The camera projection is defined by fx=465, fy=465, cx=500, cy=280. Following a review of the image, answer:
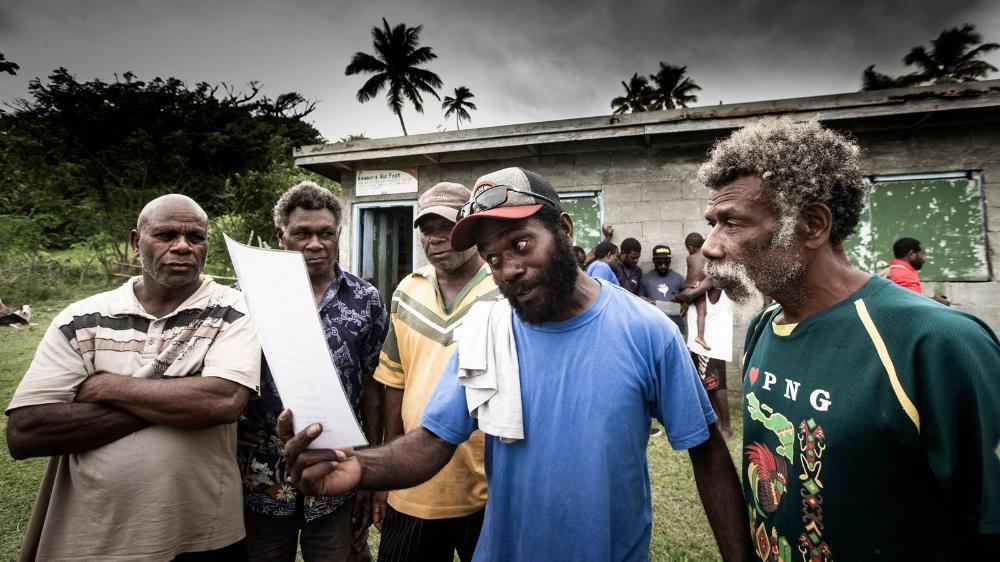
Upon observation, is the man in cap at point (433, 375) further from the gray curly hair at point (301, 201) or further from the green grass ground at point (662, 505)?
the green grass ground at point (662, 505)

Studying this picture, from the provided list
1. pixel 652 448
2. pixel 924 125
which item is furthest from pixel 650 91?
pixel 652 448

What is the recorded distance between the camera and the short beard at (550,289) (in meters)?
1.51

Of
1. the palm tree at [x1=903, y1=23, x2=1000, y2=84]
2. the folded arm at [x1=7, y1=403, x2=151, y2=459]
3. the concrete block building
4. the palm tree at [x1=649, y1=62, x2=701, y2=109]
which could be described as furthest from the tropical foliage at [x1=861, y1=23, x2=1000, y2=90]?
the folded arm at [x1=7, y1=403, x2=151, y2=459]

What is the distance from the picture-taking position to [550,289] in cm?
151

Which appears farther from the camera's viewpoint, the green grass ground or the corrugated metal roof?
the corrugated metal roof

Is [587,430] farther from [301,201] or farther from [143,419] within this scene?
[301,201]

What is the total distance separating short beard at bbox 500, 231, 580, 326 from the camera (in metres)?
1.51

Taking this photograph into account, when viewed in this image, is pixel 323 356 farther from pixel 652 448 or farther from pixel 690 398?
pixel 652 448

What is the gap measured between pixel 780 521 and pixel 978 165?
7231 mm

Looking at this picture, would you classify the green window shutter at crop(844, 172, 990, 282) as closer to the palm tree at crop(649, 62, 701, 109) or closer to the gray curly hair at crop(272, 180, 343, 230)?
the gray curly hair at crop(272, 180, 343, 230)

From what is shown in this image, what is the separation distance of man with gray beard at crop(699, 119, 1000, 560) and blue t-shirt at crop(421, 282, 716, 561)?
253 mm

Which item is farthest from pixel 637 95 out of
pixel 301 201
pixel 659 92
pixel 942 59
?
pixel 301 201

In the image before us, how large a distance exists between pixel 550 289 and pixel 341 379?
1.27 metres

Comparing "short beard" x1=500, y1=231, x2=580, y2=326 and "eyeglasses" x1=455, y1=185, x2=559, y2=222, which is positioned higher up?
"eyeglasses" x1=455, y1=185, x2=559, y2=222
